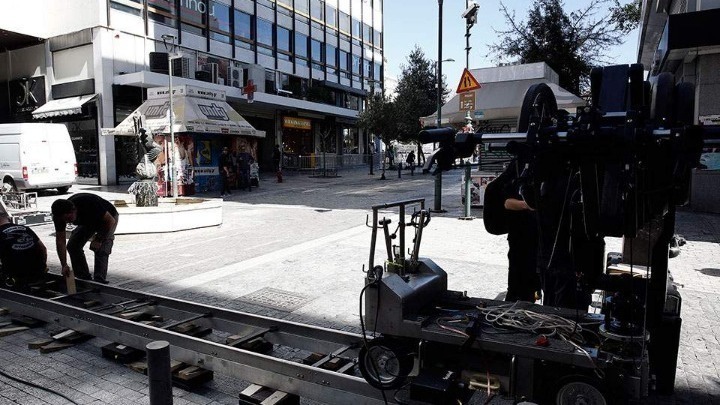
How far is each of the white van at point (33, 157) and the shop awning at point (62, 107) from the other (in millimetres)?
5191

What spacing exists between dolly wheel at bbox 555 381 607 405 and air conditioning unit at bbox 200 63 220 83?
27608mm

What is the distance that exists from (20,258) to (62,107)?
69.5 ft

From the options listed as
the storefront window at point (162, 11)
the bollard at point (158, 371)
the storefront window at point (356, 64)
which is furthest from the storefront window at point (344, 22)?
the bollard at point (158, 371)

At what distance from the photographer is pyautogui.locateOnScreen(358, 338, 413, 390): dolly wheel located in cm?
331

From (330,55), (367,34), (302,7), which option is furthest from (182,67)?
(367,34)

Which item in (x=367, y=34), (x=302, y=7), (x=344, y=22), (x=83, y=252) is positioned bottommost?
(x=83, y=252)

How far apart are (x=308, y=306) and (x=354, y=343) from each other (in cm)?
176

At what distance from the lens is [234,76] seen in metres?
29.3

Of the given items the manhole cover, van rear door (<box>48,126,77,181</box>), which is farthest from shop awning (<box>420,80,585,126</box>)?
van rear door (<box>48,126,77,181</box>)

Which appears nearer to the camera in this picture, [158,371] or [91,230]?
[158,371]

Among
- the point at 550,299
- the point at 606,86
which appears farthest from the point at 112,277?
the point at 606,86

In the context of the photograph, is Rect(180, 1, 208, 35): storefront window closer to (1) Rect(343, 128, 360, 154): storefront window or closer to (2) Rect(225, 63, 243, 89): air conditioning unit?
(2) Rect(225, 63, 243, 89): air conditioning unit

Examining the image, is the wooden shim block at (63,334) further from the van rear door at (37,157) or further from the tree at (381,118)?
the tree at (381,118)

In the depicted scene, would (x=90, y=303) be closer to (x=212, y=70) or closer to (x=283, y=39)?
(x=212, y=70)
